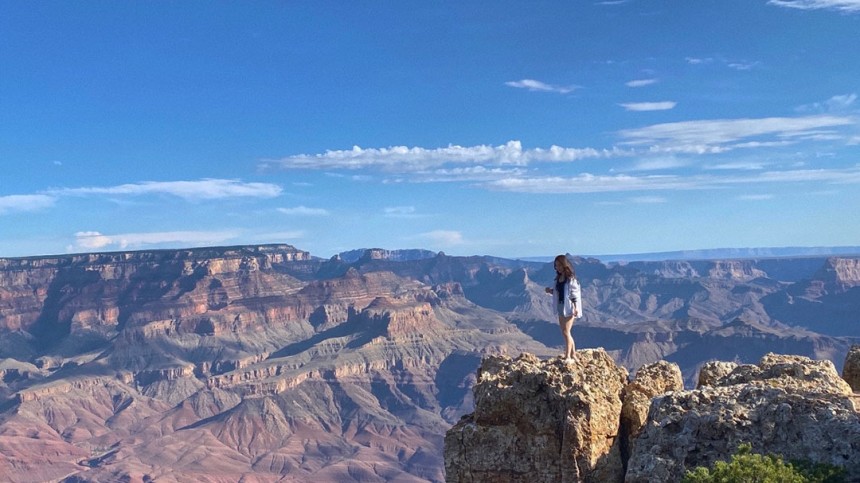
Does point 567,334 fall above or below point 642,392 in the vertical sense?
above

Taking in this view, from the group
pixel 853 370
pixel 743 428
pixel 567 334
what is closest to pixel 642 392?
pixel 567 334

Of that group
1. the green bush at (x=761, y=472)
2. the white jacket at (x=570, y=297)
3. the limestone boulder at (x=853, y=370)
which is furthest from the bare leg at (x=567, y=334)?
the limestone boulder at (x=853, y=370)

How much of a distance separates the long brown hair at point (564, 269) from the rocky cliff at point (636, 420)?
8.88ft

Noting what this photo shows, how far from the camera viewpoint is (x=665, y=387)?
25.5 meters

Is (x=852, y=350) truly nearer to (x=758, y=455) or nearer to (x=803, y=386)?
(x=803, y=386)

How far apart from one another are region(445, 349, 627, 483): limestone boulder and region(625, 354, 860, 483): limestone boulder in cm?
138

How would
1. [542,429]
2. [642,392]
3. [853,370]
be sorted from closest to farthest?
[542,429] < [642,392] < [853,370]

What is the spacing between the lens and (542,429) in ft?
73.0

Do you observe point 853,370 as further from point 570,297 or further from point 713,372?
point 570,297

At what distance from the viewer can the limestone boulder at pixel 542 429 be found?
70.6ft

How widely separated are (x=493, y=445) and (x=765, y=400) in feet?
25.3

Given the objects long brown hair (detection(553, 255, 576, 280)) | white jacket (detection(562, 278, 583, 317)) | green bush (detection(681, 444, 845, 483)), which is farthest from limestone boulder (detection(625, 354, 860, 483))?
long brown hair (detection(553, 255, 576, 280))

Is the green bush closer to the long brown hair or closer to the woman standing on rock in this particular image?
the woman standing on rock

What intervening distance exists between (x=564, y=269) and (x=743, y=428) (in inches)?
267
